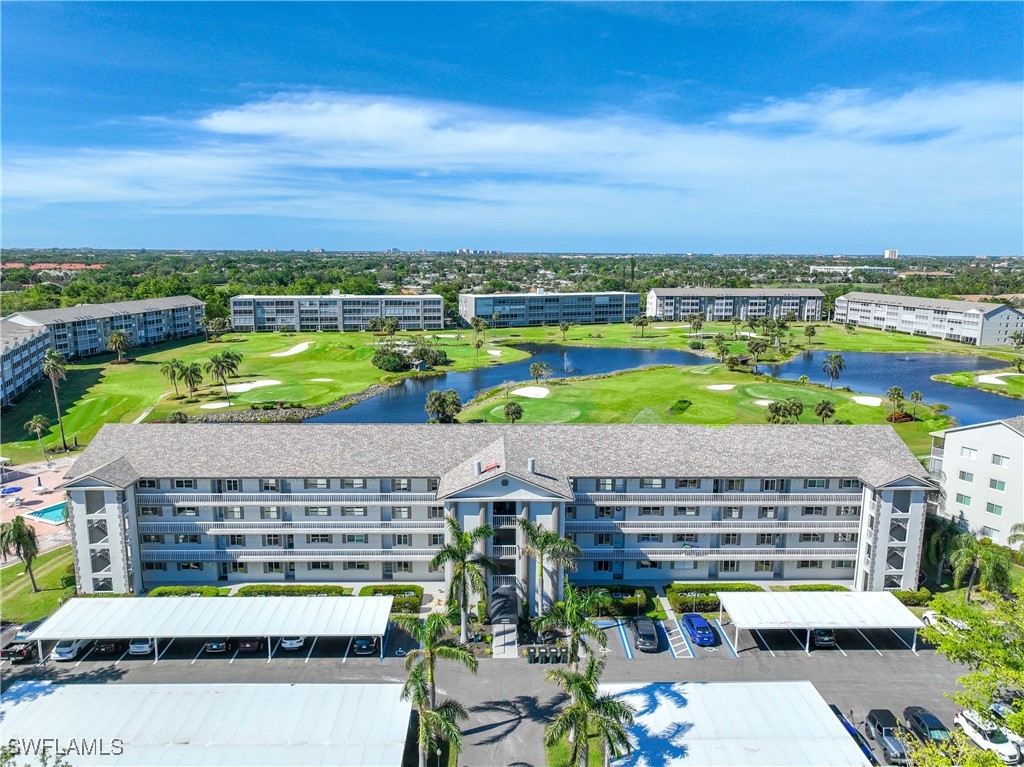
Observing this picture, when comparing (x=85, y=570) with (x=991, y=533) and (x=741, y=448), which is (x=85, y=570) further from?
(x=991, y=533)

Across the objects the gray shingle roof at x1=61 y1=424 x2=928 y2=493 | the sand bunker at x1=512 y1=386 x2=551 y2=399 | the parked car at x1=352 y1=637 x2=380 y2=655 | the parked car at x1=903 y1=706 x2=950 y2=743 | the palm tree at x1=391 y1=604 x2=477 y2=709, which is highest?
the gray shingle roof at x1=61 y1=424 x2=928 y2=493

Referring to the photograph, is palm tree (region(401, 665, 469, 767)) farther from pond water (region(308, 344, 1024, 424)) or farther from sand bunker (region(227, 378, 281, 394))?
sand bunker (region(227, 378, 281, 394))

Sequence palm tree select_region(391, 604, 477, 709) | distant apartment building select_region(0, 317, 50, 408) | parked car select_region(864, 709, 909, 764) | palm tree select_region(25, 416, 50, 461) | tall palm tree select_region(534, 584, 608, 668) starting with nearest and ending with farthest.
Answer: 1. palm tree select_region(391, 604, 477, 709)
2. parked car select_region(864, 709, 909, 764)
3. tall palm tree select_region(534, 584, 608, 668)
4. palm tree select_region(25, 416, 50, 461)
5. distant apartment building select_region(0, 317, 50, 408)

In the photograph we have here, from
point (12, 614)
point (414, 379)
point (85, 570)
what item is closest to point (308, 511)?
point (85, 570)

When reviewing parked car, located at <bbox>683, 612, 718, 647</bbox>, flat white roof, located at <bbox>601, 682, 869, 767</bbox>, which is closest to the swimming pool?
flat white roof, located at <bbox>601, 682, 869, 767</bbox>

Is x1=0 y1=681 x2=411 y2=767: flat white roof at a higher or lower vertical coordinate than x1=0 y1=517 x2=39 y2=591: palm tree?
lower

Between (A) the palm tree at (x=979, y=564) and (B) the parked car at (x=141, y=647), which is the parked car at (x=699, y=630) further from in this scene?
(B) the parked car at (x=141, y=647)

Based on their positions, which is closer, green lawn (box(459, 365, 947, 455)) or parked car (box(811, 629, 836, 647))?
parked car (box(811, 629, 836, 647))
